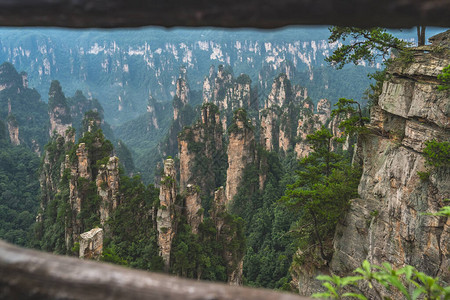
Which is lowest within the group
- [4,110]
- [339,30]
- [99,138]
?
[4,110]

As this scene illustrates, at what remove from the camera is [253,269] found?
25969 mm

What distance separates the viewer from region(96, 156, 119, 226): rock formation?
805 inches

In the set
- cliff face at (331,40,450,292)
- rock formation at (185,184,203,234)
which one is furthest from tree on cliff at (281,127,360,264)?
rock formation at (185,184,203,234)

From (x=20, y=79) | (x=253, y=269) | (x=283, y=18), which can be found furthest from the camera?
(x=20, y=79)

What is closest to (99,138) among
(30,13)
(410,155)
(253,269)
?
(253,269)

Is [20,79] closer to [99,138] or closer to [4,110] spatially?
[4,110]

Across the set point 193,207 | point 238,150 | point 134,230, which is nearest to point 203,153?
point 238,150

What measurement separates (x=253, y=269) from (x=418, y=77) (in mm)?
20913

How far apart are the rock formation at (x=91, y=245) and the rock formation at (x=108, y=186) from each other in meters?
7.02

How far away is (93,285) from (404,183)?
992 cm

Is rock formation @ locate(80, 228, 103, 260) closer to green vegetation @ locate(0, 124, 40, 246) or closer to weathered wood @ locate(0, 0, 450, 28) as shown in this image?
weathered wood @ locate(0, 0, 450, 28)

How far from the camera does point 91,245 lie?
43.1 ft

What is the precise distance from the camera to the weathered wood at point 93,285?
4.35 feet

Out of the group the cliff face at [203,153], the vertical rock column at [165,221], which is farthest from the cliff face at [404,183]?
the cliff face at [203,153]
